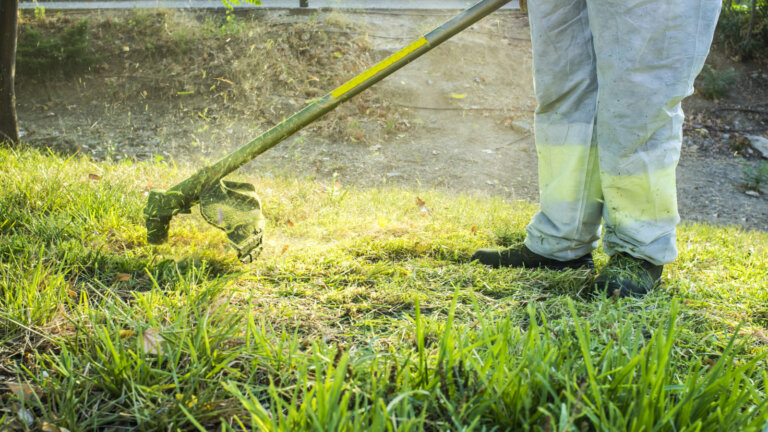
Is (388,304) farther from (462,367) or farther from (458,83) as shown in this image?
(458,83)

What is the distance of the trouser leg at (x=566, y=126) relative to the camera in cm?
208

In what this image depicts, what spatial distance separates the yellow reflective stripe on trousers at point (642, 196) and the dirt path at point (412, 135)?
2.63 metres

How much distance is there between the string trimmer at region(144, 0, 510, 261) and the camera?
2.17 metres

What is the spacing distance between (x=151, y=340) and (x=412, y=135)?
4.99 metres

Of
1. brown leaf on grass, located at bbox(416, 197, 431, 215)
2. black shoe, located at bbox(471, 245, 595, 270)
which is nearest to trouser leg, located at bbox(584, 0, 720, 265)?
black shoe, located at bbox(471, 245, 595, 270)

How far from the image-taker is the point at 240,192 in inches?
92.3

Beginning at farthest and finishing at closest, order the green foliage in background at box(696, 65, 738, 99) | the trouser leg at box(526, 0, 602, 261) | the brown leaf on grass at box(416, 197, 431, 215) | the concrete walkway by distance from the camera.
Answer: the concrete walkway → the green foliage in background at box(696, 65, 738, 99) → the brown leaf on grass at box(416, 197, 431, 215) → the trouser leg at box(526, 0, 602, 261)

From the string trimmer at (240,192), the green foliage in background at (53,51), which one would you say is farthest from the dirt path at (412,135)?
the string trimmer at (240,192)

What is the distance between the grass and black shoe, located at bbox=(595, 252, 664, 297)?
7 centimetres

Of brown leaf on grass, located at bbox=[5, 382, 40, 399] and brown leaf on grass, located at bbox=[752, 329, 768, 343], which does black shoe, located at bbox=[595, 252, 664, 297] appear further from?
brown leaf on grass, located at bbox=[5, 382, 40, 399]

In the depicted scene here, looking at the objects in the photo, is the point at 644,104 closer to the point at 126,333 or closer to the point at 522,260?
the point at 522,260

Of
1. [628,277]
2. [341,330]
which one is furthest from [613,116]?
[341,330]

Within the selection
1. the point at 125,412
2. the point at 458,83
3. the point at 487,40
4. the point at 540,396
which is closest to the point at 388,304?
the point at 540,396

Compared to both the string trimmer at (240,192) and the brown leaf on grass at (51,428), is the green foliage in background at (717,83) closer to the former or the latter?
the string trimmer at (240,192)
